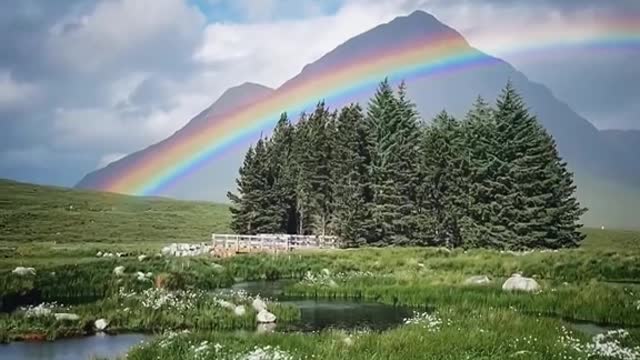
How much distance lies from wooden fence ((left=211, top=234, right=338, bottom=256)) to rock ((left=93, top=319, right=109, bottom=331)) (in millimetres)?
41484

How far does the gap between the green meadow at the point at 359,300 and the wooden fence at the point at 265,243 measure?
24.5ft

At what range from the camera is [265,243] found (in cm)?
7475

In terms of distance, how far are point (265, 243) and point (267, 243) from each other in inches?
13.6

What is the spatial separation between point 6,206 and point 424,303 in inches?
5209

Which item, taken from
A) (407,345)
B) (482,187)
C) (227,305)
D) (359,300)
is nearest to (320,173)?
(482,187)

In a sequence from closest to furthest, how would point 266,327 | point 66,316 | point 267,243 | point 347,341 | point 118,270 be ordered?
point 347,341 < point 66,316 < point 266,327 < point 118,270 < point 267,243

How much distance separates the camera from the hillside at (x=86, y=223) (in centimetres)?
10854

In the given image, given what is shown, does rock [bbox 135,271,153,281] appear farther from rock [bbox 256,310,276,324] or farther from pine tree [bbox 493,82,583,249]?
pine tree [bbox 493,82,583,249]

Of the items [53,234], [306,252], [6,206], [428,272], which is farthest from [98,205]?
[428,272]

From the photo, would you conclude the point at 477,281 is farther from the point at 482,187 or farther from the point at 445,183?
the point at 445,183

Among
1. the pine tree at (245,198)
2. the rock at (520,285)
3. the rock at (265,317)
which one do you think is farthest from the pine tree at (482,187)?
the rock at (265,317)

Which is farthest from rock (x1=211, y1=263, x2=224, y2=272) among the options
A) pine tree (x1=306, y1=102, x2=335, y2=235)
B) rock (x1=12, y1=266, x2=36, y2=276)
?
pine tree (x1=306, y1=102, x2=335, y2=235)

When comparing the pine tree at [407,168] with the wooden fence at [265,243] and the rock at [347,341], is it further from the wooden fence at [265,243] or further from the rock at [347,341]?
the rock at [347,341]

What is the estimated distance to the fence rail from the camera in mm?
73688
